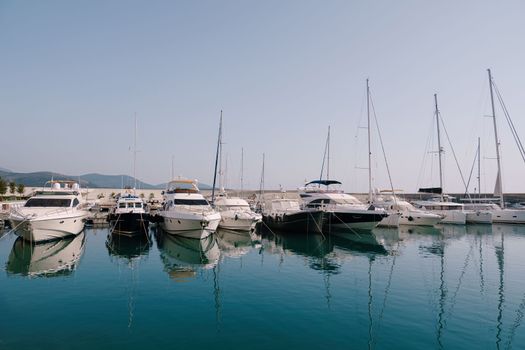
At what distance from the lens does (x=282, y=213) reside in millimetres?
31703

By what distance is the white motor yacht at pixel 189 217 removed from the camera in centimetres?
2298

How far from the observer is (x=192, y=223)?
2309 centimetres

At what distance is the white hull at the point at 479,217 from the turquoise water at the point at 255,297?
71.7 feet

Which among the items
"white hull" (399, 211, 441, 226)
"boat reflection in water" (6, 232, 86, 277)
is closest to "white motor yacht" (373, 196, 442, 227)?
"white hull" (399, 211, 441, 226)

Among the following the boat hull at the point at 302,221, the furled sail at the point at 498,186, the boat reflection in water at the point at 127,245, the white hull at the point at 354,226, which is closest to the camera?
the boat reflection in water at the point at 127,245

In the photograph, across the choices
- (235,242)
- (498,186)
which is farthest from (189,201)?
(498,186)

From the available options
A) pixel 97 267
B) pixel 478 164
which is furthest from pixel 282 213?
pixel 478 164

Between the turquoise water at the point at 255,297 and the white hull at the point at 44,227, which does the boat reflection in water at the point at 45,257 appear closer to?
the turquoise water at the point at 255,297

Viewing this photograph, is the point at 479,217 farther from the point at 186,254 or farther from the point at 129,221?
the point at 129,221

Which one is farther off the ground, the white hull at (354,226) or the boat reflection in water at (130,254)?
the white hull at (354,226)

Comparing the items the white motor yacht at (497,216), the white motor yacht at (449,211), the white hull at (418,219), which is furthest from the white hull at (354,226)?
the white motor yacht at (497,216)

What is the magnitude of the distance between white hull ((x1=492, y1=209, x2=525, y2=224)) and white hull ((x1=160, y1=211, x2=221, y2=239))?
38948 mm

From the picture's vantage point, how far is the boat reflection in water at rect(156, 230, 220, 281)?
1569 centimetres

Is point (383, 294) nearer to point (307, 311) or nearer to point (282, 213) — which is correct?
point (307, 311)
